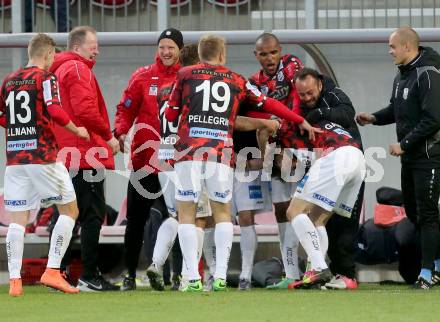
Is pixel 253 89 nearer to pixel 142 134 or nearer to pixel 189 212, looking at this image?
pixel 189 212

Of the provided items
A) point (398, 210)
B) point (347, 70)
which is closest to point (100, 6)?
point (347, 70)

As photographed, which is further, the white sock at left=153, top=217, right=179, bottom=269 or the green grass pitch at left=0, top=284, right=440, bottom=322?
the white sock at left=153, top=217, right=179, bottom=269

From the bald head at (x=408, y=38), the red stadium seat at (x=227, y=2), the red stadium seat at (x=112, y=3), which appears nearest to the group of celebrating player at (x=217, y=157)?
the bald head at (x=408, y=38)

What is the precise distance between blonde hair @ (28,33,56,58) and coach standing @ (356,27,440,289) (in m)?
2.55

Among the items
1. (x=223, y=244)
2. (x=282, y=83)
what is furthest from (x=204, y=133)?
(x=282, y=83)

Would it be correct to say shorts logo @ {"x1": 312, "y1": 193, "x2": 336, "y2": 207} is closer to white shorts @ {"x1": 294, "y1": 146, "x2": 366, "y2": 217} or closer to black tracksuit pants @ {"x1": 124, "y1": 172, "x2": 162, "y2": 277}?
white shorts @ {"x1": 294, "y1": 146, "x2": 366, "y2": 217}

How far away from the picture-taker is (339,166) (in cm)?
988

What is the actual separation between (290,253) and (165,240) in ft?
3.23

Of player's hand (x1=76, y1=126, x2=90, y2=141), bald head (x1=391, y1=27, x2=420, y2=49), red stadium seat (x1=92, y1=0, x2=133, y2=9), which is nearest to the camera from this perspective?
player's hand (x1=76, y1=126, x2=90, y2=141)

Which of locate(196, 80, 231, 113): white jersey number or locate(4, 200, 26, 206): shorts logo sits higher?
locate(196, 80, 231, 113): white jersey number

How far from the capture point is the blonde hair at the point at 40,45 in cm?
952

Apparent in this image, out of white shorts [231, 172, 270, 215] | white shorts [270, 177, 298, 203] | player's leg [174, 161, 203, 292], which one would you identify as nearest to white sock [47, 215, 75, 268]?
player's leg [174, 161, 203, 292]

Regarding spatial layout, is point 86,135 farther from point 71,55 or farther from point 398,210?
point 398,210

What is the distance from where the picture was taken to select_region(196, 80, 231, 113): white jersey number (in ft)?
31.0
